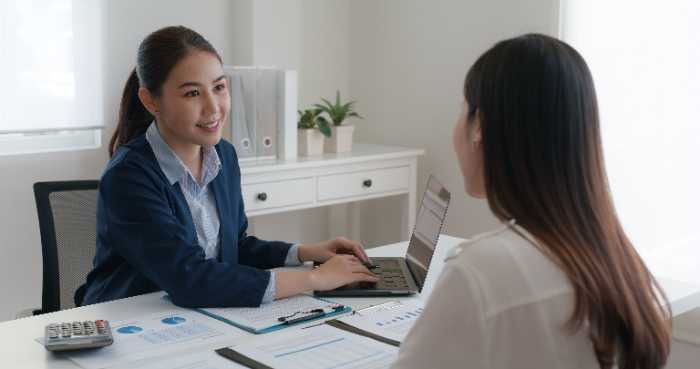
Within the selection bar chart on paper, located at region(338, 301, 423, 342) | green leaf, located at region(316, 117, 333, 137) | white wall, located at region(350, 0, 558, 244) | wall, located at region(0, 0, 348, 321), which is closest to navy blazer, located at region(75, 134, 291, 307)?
bar chart on paper, located at region(338, 301, 423, 342)

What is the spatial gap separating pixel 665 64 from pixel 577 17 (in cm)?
38

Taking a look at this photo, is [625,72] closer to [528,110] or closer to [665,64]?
[665,64]

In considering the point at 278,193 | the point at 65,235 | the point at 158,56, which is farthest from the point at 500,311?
the point at 278,193

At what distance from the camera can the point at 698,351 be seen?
224 cm

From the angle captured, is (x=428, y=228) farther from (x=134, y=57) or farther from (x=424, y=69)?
(x=424, y=69)

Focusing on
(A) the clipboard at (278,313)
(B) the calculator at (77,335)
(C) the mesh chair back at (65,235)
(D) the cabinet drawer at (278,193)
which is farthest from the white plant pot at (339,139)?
(B) the calculator at (77,335)

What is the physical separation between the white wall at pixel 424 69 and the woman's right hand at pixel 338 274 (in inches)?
71.7

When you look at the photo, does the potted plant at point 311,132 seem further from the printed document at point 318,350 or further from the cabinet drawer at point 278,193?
the printed document at point 318,350

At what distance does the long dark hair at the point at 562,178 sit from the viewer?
1.01 metres

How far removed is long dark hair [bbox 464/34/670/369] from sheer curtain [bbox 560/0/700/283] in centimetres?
222

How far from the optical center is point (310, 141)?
352cm

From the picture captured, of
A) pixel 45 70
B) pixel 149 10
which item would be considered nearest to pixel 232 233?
pixel 45 70

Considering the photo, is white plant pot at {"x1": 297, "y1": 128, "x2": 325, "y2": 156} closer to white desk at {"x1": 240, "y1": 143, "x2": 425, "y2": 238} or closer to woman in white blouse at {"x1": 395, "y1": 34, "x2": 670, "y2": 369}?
white desk at {"x1": 240, "y1": 143, "x2": 425, "y2": 238}

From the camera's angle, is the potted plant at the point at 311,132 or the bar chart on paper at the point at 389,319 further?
the potted plant at the point at 311,132
